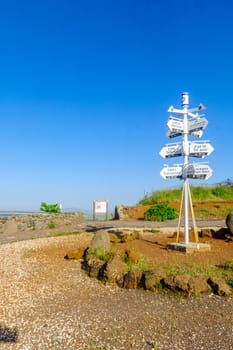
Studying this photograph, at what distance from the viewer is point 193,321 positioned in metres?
4.95

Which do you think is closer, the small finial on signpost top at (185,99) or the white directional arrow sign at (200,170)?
the white directional arrow sign at (200,170)

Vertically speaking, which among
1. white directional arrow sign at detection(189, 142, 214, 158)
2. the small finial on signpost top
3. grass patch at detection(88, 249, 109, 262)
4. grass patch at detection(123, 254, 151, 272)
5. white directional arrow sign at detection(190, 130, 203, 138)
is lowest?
grass patch at detection(123, 254, 151, 272)

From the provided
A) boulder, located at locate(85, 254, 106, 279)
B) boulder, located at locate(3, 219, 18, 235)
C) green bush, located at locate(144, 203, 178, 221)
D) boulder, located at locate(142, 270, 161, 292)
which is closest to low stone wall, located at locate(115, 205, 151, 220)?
green bush, located at locate(144, 203, 178, 221)

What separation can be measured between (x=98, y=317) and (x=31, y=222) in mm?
13923

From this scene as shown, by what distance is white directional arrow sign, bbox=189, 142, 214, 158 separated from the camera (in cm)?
999

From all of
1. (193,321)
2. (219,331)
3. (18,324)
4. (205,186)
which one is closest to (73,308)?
(18,324)

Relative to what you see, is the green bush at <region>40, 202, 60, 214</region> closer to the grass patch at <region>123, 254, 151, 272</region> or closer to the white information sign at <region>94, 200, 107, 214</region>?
the white information sign at <region>94, 200, 107, 214</region>

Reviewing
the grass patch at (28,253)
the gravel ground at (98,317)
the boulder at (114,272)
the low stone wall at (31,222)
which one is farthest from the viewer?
the low stone wall at (31,222)

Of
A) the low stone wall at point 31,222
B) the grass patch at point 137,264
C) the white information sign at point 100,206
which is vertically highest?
the white information sign at point 100,206

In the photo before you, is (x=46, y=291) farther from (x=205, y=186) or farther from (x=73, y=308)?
(x=205, y=186)

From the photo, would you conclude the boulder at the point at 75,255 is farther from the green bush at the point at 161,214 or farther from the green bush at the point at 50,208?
the green bush at the point at 50,208

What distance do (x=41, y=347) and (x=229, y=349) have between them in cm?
221

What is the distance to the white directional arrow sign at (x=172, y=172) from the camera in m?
10.2

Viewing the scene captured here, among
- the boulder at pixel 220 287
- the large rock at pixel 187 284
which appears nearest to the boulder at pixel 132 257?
the large rock at pixel 187 284
